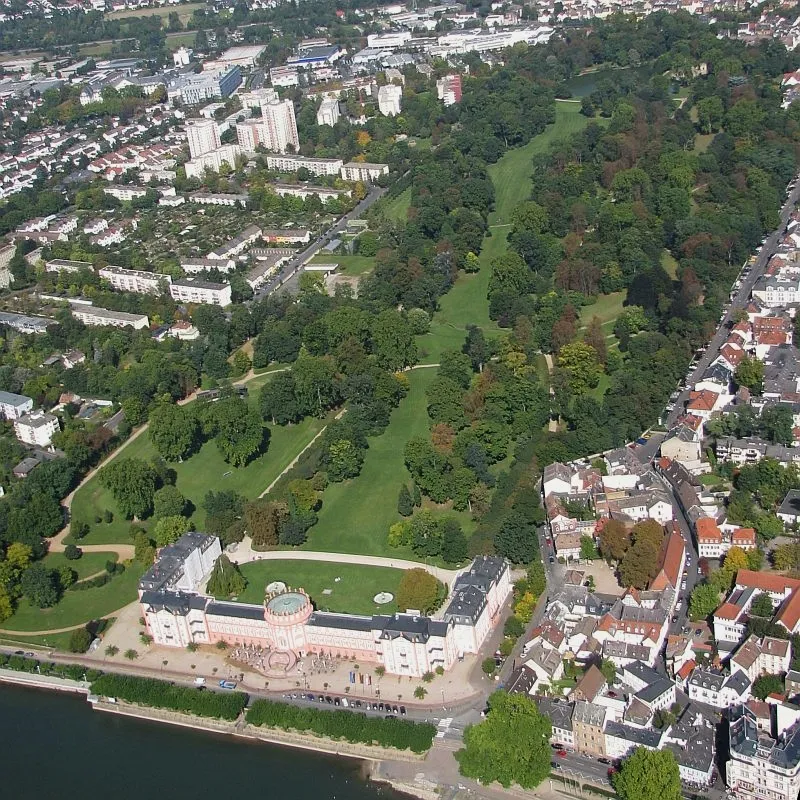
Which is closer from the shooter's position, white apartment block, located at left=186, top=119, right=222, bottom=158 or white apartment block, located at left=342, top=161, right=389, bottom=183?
white apartment block, located at left=342, top=161, right=389, bottom=183

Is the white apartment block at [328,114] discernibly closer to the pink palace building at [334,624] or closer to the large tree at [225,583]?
the large tree at [225,583]

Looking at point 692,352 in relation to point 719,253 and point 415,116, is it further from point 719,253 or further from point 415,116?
point 415,116

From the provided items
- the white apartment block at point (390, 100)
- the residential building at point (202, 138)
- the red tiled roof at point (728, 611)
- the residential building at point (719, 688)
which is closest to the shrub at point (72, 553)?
the residential building at point (719, 688)

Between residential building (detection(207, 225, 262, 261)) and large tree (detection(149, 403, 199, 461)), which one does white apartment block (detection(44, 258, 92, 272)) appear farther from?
large tree (detection(149, 403, 199, 461))

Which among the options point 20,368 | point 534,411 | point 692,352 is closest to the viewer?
point 534,411

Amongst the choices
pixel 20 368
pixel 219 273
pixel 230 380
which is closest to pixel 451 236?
pixel 219 273

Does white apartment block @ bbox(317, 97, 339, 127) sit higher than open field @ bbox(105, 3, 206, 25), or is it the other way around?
open field @ bbox(105, 3, 206, 25)

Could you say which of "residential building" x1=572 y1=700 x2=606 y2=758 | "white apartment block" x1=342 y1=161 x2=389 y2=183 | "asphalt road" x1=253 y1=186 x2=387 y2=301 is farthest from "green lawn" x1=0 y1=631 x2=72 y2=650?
"white apartment block" x1=342 y1=161 x2=389 y2=183
